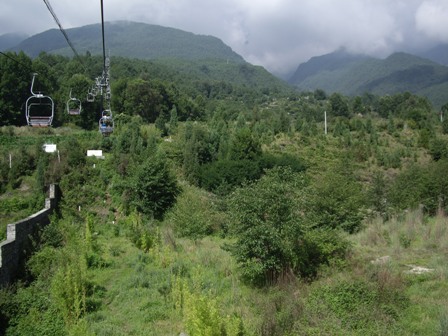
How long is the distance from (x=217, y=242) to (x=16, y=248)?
7.80 meters

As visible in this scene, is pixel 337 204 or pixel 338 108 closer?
pixel 337 204

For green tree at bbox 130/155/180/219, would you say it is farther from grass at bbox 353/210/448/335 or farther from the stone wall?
grass at bbox 353/210/448/335

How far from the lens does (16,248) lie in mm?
11797

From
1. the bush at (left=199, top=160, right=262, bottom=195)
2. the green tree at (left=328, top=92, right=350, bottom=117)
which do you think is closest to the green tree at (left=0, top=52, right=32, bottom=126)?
the bush at (left=199, top=160, right=262, bottom=195)

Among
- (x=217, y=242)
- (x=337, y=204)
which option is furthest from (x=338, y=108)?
(x=217, y=242)

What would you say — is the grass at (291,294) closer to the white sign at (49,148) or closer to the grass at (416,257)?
the grass at (416,257)

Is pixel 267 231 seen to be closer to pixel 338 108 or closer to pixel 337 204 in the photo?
pixel 337 204

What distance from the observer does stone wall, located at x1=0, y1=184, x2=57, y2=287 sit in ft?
34.5

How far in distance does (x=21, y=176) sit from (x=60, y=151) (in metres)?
2.82

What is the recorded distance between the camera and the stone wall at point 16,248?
10508 millimetres

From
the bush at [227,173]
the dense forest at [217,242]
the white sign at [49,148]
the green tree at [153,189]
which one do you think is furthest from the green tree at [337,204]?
the white sign at [49,148]

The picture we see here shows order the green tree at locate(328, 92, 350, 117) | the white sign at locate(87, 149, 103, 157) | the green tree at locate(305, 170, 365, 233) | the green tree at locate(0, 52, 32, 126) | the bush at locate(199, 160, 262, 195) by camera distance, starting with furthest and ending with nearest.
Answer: the green tree at locate(328, 92, 350, 117) < the green tree at locate(0, 52, 32, 126) < the white sign at locate(87, 149, 103, 157) < the bush at locate(199, 160, 262, 195) < the green tree at locate(305, 170, 365, 233)

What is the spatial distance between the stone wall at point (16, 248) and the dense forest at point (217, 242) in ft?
1.22

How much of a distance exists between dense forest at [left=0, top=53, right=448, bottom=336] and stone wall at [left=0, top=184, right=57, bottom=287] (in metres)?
0.37
